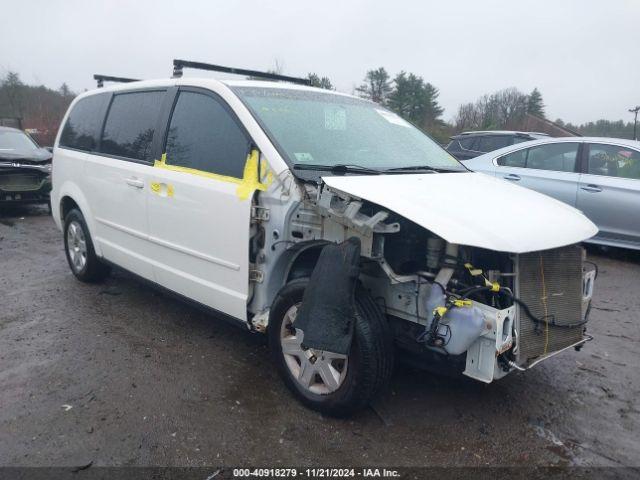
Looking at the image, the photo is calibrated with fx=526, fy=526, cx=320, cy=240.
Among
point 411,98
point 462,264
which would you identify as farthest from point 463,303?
point 411,98

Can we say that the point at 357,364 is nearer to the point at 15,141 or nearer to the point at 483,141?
the point at 483,141

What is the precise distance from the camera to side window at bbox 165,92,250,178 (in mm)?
3406

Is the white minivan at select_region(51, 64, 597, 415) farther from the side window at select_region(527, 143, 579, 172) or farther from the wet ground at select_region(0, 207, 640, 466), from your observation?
the side window at select_region(527, 143, 579, 172)

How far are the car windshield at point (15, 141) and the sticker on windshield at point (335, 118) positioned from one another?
8411mm

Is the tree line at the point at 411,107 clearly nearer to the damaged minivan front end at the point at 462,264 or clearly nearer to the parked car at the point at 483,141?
the parked car at the point at 483,141

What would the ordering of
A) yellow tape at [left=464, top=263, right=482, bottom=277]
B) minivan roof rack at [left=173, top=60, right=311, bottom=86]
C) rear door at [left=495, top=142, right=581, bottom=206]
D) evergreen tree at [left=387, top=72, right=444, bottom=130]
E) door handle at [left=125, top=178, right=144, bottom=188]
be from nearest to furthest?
yellow tape at [left=464, top=263, right=482, bottom=277], door handle at [left=125, top=178, right=144, bottom=188], minivan roof rack at [left=173, top=60, right=311, bottom=86], rear door at [left=495, top=142, right=581, bottom=206], evergreen tree at [left=387, top=72, right=444, bottom=130]

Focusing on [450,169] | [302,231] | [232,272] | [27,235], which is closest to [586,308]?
[450,169]

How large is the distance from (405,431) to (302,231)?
4.13 feet

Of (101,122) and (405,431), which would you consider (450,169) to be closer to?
(405,431)

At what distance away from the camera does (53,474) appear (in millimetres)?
2523

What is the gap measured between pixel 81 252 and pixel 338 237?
3491mm

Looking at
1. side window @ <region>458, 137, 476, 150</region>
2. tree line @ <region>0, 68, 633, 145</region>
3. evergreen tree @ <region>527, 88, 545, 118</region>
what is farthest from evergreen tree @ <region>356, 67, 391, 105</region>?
side window @ <region>458, 137, 476, 150</region>

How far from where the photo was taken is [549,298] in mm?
2906

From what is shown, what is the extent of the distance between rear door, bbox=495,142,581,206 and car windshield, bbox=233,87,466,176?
3.43 meters
